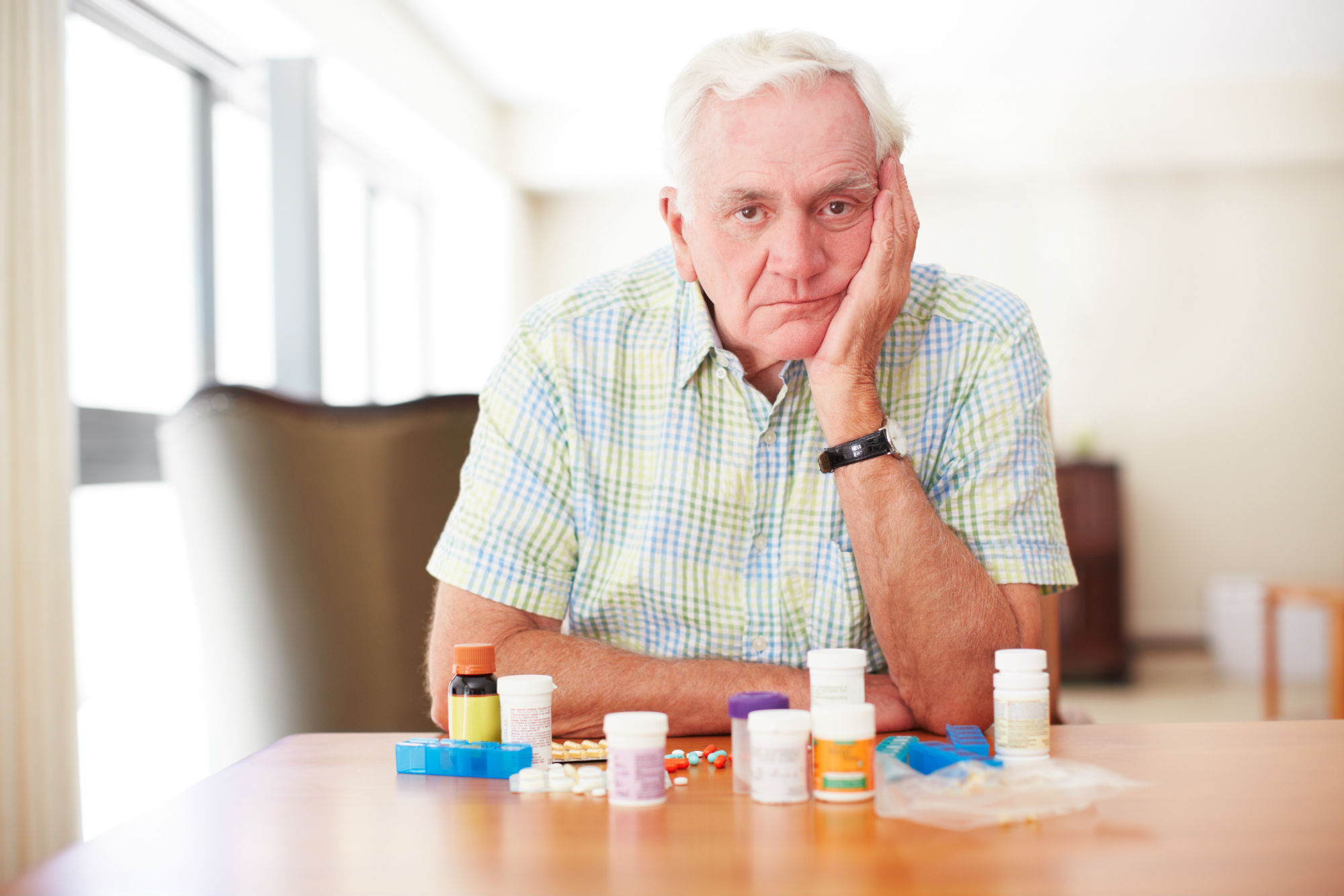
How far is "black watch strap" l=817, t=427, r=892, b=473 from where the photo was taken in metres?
1.31

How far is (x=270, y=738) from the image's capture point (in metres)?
1.93

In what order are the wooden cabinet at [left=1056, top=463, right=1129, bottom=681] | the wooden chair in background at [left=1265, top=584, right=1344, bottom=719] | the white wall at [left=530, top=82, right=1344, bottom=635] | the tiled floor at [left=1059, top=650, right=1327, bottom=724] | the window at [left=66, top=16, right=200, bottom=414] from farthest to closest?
the white wall at [left=530, top=82, right=1344, bottom=635] < the wooden cabinet at [left=1056, top=463, right=1129, bottom=681] < the tiled floor at [left=1059, top=650, right=1327, bottom=724] < the wooden chair in background at [left=1265, top=584, right=1344, bottom=719] < the window at [left=66, top=16, right=200, bottom=414]

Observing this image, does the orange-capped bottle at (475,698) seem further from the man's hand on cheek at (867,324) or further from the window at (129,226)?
the window at (129,226)

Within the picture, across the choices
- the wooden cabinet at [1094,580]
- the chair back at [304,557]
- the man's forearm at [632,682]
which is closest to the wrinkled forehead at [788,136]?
the man's forearm at [632,682]

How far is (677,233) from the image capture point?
57.6 inches

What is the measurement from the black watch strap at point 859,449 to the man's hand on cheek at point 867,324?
0.06 feet

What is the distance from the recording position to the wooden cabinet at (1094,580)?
5.74m

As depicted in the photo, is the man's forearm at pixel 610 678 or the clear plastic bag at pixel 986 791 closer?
the clear plastic bag at pixel 986 791

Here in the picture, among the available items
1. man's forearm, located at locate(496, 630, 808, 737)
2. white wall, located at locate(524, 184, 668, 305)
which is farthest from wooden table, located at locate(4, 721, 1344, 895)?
white wall, located at locate(524, 184, 668, 305)

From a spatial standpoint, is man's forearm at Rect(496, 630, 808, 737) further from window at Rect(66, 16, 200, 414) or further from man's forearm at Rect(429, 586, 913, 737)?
window at Rect(66, 16, 200, 414)

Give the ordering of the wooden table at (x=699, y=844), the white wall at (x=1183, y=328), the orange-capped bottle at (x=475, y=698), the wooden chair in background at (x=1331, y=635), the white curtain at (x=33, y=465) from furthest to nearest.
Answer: the white wall at (x=1183, y=328) → the wooden chair in background at (x=1331, y=635) → the white curtain at (x=33, y=465) → the orange-capped bottle at (x=475, y=698) → the wooden table at (x=699, y=844)

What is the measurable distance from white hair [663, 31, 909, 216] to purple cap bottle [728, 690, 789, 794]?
68cm

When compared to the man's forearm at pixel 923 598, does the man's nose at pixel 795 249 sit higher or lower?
higher

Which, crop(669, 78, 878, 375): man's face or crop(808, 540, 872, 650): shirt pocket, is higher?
crop(669, 78, 878, 375): man's face
